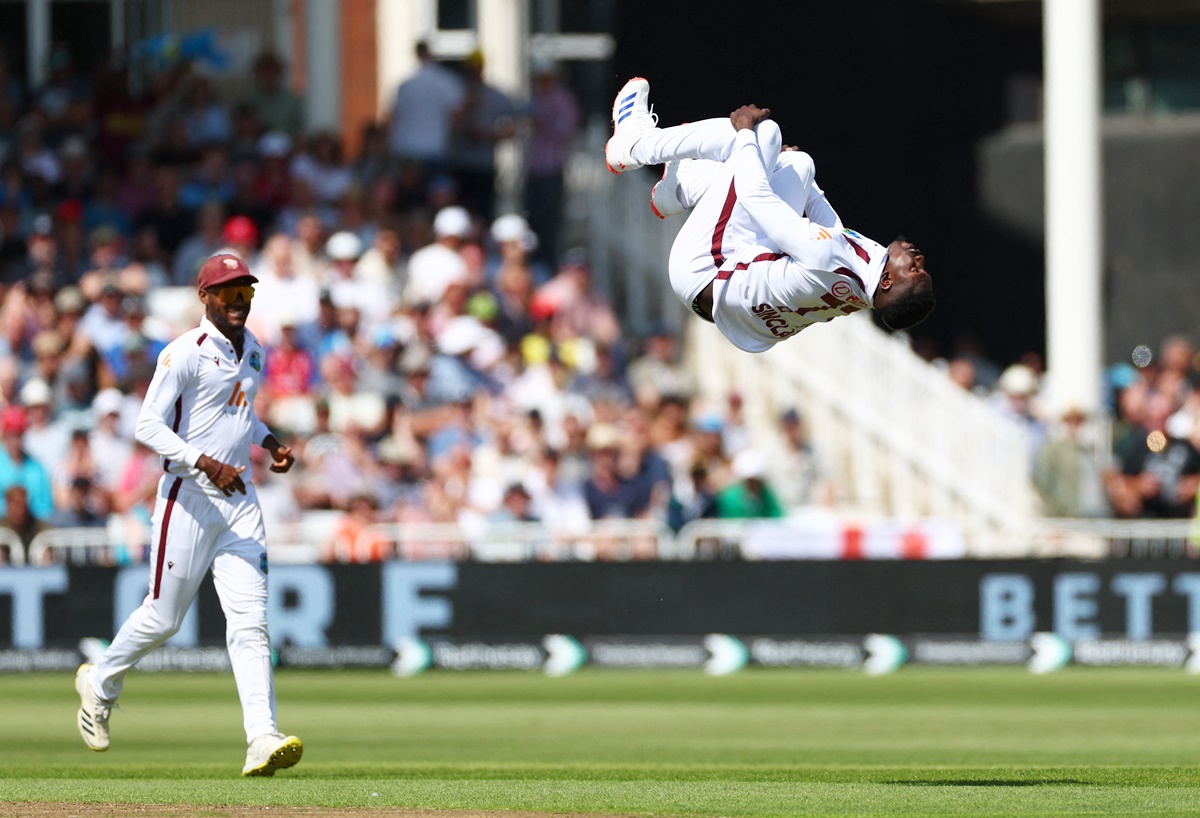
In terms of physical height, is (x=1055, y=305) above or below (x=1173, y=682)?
above

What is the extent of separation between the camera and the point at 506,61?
21266mm

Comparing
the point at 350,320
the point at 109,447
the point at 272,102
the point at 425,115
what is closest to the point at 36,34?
the point at 272,102

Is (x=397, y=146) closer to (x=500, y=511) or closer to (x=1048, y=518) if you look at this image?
(x=500, y=511)

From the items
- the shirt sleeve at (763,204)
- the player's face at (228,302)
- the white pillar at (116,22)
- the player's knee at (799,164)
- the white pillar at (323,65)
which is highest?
A: the white pillar at (116,22)

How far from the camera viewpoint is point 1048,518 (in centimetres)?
1756

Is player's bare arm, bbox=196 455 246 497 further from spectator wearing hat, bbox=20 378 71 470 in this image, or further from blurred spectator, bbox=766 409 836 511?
blurred spectator, bbox=766 409 836 511

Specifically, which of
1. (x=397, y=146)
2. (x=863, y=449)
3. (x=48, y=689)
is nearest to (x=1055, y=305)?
(x=863, y=449)

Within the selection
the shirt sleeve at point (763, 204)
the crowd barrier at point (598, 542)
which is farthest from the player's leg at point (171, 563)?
the crowd barrier at point (598, 542)

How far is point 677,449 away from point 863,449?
199cm

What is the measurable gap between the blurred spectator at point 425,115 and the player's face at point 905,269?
11825 millimetres

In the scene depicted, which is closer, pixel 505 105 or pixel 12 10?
pixel 505 105

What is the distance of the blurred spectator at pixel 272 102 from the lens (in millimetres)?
21125

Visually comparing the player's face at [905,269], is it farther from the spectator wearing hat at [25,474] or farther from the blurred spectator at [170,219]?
the blurred spectator at [170,219]

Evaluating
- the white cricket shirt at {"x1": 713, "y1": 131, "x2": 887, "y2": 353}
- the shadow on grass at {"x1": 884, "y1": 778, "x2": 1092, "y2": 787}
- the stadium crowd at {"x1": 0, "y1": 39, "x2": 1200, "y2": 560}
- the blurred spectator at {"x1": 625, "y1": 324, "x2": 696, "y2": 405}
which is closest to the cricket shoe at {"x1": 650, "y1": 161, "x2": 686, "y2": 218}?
the white cricket shirt at {"x1": 713, "y1": 131, "x2": 887, "y2": 353}
